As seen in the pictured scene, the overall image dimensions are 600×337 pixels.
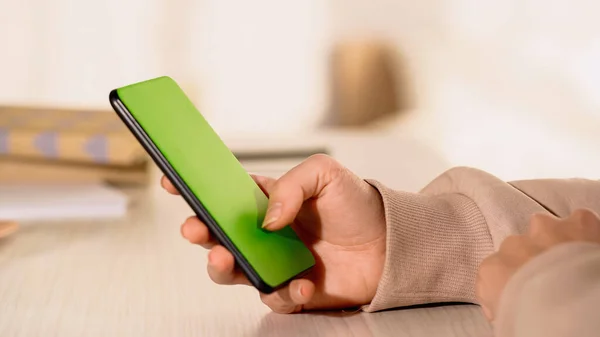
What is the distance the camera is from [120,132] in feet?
3.89

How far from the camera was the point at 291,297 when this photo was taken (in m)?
0.60

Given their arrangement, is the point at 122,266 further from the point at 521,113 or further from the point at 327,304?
the point at 521,113

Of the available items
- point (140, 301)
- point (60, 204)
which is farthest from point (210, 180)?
point (60, 204)

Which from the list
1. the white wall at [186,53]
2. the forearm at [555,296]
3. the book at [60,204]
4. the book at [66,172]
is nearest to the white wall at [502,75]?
the white wall at [186,53]

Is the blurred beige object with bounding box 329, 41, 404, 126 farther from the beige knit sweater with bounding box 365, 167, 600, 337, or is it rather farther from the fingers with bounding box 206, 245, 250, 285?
the fingers with bounding box 206, 245, 250, 285

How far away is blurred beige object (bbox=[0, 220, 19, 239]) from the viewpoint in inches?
34.5

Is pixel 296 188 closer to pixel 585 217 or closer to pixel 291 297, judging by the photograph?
Answer: pixel 291 297

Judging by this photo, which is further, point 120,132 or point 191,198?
point 120,132

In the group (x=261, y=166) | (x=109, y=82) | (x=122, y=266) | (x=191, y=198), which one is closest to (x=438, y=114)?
(x=109, y=82)

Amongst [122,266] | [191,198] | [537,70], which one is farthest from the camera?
[537,70]

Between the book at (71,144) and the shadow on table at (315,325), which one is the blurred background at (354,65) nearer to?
the book at (71,144)

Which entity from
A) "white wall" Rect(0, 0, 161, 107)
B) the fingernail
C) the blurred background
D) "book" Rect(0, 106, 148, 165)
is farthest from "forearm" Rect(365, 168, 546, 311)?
"white wall" Rect(0, 0, 161, 107)

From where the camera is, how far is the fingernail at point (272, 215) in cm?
59

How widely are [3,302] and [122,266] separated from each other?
0.14m
